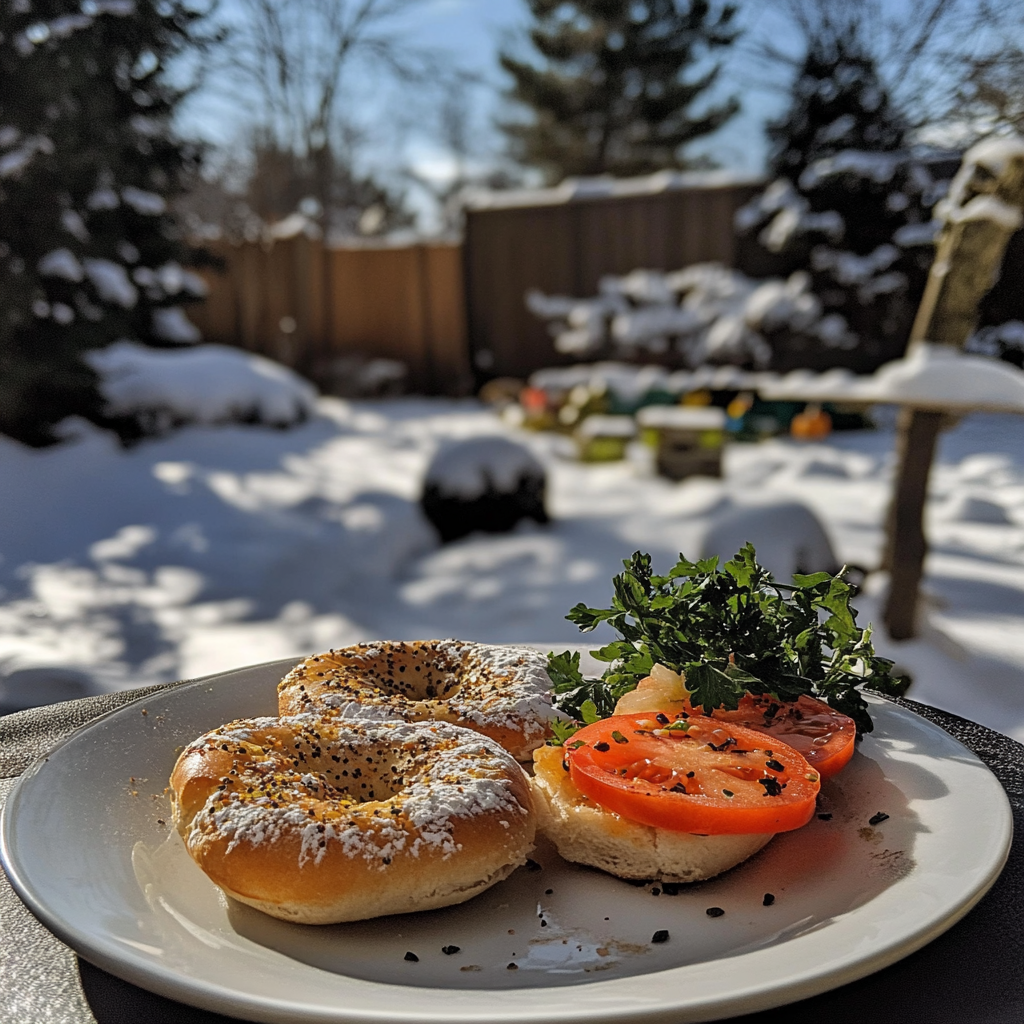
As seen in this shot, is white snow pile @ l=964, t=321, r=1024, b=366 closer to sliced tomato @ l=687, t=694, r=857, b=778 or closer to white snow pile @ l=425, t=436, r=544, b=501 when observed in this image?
white snow pile @ l=425, t=436, r=544, b=501

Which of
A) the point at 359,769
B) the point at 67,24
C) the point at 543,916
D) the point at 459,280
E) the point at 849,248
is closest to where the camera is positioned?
the point at 543,916

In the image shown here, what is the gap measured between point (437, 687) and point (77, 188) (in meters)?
5.91

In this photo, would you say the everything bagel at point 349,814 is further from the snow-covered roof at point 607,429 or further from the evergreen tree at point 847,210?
the snow-covered roof at point 607,429

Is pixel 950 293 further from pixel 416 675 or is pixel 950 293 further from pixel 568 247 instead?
pixel 568 247

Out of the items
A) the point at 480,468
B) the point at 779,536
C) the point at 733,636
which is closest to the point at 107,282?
the point at 480,468

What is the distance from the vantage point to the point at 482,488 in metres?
6.04

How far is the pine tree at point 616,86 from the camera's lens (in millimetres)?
16641

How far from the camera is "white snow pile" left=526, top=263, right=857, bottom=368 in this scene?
31.8 feet

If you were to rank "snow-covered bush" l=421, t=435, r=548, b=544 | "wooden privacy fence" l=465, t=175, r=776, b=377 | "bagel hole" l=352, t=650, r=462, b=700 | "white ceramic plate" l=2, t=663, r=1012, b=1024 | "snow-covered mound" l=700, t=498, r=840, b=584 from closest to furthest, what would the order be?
"white ceramic plate" l=2, t=663, r=1012, b=1024 < "bagel hole" l=352, t=650, r=462, b=700 < "snow-covered mound" l=700, t=498, r=840, b=584 < "snow-covered bush" l=421, t=435, r=548, b=544 < "wooden privacy fence" l=465, t=175, r=776, b=377

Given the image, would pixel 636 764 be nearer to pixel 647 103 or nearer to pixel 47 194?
pixel 47 194

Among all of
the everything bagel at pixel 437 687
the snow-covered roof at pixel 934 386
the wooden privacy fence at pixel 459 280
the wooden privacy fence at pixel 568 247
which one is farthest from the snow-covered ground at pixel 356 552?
the wooden privacy fence at pixel 459 280

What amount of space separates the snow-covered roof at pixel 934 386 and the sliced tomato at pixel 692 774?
218cm

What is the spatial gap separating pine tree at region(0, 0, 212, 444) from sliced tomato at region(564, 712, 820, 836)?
17.5ft

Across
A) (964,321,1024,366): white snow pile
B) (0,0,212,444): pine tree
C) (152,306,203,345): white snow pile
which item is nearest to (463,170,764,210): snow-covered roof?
(152,306,203,345): white snow pile
